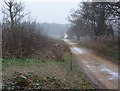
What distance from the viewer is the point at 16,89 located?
564 cm

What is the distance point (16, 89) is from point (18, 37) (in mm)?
7655

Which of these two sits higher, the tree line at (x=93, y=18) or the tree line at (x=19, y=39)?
the tree line at (x=93, y=18)

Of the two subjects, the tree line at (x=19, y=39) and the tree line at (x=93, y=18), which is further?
the tree line at (x=93, y=18)

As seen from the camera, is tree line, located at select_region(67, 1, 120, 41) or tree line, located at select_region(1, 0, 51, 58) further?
tree line, located at select_region(67, 1, 120, 41)

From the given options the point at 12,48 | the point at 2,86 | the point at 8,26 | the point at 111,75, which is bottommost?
the point at 111,75

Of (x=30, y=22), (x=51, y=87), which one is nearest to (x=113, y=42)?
(x=30, y=22)

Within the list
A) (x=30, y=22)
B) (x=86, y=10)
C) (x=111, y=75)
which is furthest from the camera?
(x=86, y=10)

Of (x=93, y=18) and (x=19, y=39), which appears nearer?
(x=19, y=39)

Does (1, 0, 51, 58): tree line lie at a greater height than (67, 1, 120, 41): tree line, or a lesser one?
lesser

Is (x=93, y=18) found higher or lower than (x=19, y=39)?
higher

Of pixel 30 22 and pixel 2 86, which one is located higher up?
pixel 30 22

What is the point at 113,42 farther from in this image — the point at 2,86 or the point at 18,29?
the point at 2,86

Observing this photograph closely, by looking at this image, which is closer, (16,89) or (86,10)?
(16,89)

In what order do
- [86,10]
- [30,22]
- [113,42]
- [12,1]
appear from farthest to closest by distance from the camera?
[86,10]
[12,1]
[113,42]
[30,22]
